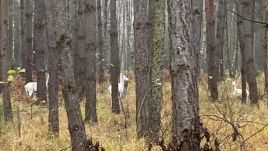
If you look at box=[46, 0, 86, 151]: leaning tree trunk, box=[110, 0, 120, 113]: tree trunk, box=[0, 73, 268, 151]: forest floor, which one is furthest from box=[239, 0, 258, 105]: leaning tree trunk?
box=[46, 0, 86, 151]: leaning tree trunk

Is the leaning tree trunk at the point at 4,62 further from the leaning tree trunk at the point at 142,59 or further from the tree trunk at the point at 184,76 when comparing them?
the tree trunk at the point at 184,76

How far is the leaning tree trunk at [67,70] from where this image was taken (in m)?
4.53

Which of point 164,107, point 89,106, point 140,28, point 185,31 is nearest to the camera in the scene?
point 185,31

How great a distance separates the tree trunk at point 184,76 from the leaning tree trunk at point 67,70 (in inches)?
43.4

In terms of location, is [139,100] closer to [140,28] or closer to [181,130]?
[140,28]

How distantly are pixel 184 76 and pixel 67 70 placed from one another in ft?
4.11

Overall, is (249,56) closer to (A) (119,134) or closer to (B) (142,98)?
(B) (142,98)

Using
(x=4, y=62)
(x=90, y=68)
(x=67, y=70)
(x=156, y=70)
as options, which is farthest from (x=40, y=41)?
(x=67, y=70)

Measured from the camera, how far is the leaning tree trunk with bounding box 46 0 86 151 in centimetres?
453

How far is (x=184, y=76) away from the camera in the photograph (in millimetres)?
4211

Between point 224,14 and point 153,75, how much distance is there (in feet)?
32.5

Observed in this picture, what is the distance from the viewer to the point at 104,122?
9125 millimetres

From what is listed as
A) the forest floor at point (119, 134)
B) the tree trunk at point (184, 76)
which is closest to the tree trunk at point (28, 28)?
the forest floor at point (119, 134)

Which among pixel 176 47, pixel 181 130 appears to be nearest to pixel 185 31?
pixel 176 47
